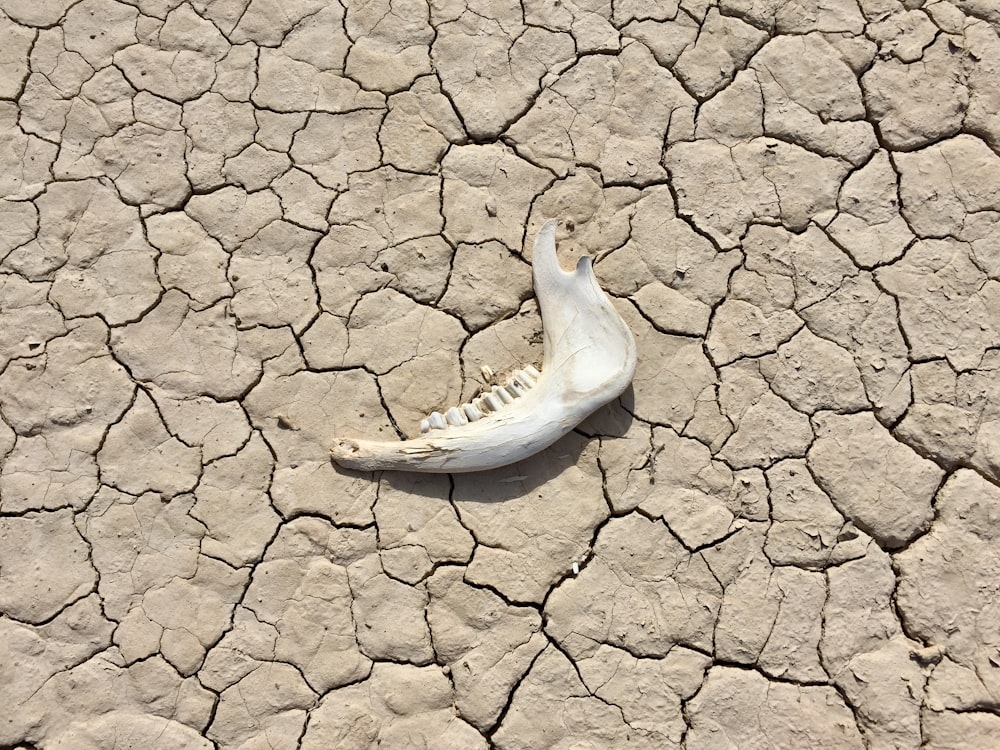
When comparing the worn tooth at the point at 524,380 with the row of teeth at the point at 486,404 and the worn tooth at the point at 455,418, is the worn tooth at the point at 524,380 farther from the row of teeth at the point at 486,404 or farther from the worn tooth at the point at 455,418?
the worn tooth at the point at 455,418

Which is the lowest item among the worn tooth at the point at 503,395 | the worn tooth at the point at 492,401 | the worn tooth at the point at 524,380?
the worn tooth at the point at 492,401

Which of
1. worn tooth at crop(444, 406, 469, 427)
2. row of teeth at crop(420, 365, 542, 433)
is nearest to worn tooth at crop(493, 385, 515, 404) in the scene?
row of teeth at crop(420, 365, 542, 433)

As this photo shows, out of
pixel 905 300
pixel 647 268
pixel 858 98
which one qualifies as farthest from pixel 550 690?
pixel 858 98

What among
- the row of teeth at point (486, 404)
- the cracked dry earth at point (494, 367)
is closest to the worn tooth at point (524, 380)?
the row of teeth at point (486, 404)

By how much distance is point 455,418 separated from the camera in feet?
7.95

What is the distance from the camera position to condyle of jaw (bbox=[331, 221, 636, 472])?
7.79 feet

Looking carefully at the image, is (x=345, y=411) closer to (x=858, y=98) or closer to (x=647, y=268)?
(x=647, y=268)

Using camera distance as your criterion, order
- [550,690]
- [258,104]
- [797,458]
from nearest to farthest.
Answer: [550,690] → [797,458] → [258,104]

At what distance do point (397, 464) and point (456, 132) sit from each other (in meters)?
1.25

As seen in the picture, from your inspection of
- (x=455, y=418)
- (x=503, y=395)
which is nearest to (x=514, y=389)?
(x=503, y=395)

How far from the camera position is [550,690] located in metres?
2.34

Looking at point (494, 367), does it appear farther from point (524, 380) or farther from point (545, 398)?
point (545, 398)

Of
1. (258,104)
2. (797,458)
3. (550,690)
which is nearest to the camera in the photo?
(550,690)

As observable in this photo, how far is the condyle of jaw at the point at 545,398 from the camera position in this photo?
2375 millimetres
